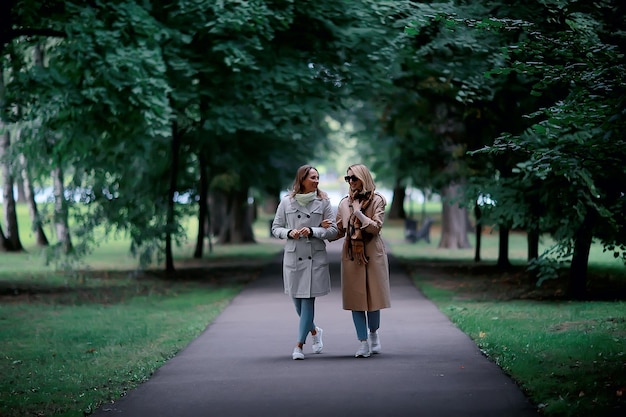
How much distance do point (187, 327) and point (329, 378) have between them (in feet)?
16.4

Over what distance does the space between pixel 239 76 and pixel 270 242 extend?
22.9m

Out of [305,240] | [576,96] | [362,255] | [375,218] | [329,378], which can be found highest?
[576,96]

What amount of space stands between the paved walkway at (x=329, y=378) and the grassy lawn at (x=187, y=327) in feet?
0.93

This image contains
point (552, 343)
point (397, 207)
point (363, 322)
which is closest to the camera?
point (363, 322)

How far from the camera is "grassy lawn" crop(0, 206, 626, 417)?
8.54 m

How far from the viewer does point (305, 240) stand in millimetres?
10398

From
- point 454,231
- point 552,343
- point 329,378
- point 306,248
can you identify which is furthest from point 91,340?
point 454,231

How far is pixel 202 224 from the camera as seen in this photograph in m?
30.1

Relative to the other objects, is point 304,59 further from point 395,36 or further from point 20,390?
point 20,390

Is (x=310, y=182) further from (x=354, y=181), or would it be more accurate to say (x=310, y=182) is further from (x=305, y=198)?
(x=354, y=181)

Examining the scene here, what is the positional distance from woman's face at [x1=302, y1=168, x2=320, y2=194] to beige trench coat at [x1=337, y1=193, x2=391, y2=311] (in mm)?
367

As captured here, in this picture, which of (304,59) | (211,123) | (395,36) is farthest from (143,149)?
(395,36)

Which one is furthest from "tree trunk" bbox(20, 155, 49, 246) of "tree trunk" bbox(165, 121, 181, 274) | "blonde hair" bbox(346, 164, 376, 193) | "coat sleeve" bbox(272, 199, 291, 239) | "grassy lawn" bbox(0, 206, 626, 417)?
"blonde hair" bbox(346, 164, 376, 193)

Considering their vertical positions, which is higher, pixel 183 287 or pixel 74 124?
pixel 74 124
